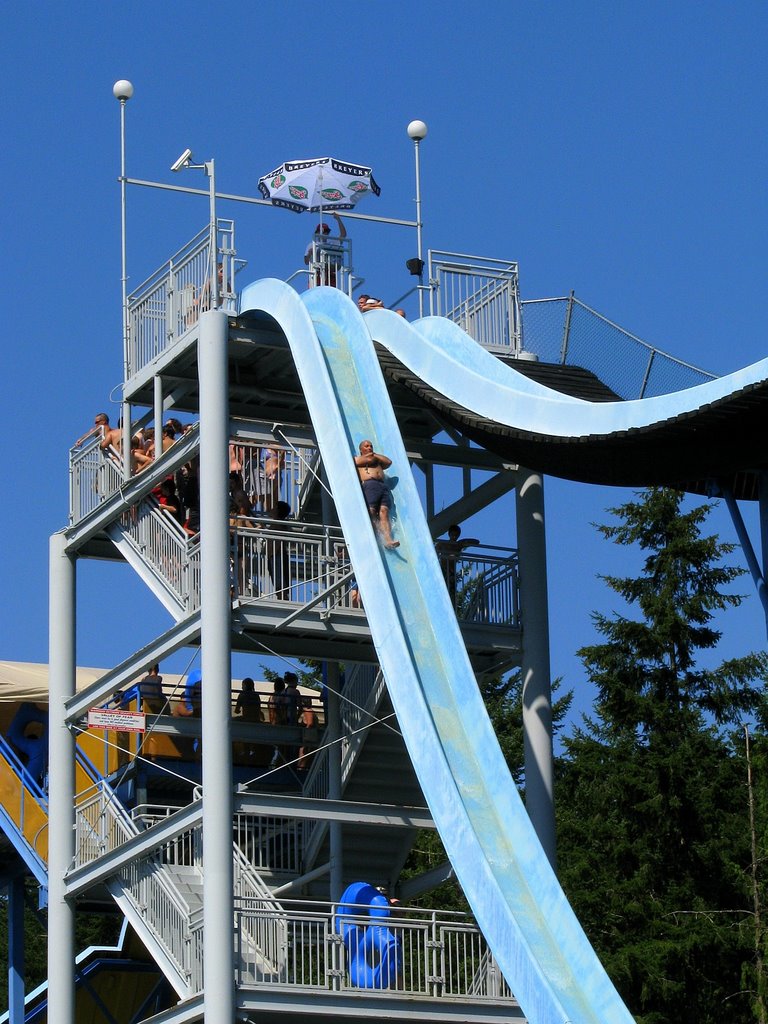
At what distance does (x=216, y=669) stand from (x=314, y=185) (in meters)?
6.91

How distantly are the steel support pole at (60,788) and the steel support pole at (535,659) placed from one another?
5880mm

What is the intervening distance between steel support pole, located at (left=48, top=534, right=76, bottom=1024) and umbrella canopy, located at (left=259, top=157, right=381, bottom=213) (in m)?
5.36

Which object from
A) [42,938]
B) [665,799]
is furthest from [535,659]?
[42,938]

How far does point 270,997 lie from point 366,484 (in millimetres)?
5749

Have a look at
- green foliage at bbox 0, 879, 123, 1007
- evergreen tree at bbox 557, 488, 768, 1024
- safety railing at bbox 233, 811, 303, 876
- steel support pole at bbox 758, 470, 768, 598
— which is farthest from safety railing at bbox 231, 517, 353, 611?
green foliage at bbox 0, 879, 123, 1007

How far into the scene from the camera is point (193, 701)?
32.2 metres

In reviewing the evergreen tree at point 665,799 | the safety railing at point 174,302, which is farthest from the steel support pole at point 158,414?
the evergreen tree at point 665,799

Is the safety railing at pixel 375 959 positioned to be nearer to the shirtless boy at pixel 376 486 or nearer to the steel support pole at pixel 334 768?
the steel support pole at pixel 334 768

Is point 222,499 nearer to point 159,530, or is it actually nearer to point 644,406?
point 159,530

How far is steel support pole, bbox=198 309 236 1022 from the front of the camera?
25.8m

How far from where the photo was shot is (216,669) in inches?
1074

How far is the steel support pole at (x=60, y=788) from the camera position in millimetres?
29812

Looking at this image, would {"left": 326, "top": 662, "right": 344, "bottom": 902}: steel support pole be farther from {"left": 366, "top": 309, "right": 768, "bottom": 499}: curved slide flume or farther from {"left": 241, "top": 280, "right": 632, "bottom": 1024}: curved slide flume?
{"left": 366, "top": 309, "right": 768, "bottom": 499}: curved slide flume

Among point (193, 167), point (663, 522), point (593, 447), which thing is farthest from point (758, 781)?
point (593, 447)
